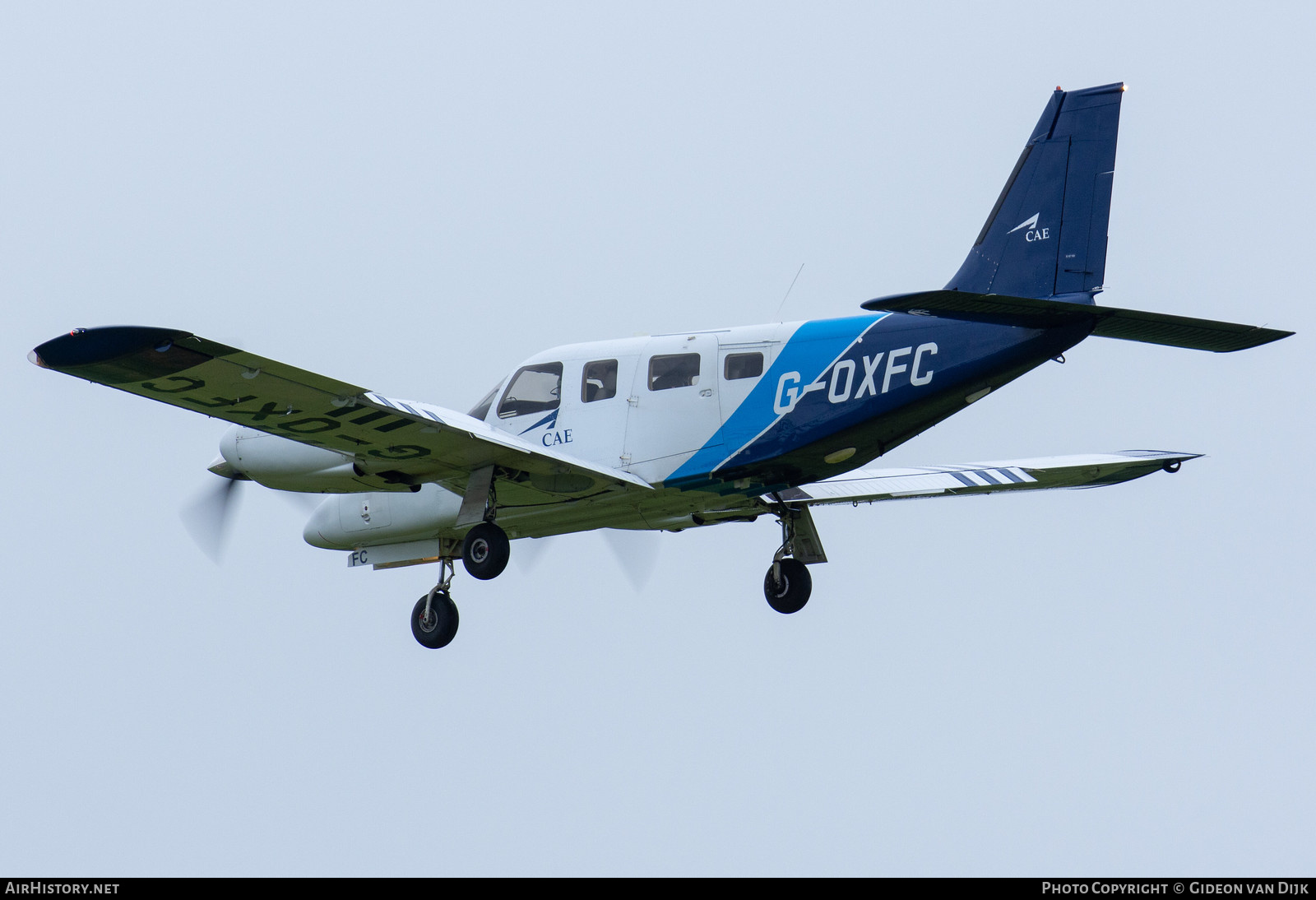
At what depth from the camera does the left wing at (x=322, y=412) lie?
51.6 feet

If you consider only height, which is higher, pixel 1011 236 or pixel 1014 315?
pixel 1011 236

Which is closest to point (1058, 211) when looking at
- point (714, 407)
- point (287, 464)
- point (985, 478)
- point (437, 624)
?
point (714, 407)

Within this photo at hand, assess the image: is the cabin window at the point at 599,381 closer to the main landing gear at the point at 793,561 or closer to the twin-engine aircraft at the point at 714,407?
the twin-engine aircraft at the point at 714,407

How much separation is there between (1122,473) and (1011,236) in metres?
5.51

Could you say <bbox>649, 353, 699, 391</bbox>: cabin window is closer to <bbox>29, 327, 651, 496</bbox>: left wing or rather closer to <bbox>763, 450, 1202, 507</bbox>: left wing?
<bbox>29, 327, 651, 496</bbox>: left wing

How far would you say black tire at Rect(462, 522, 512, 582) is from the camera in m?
18.6

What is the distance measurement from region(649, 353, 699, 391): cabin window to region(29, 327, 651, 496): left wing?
119 cm

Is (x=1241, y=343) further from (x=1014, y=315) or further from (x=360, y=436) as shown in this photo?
(x=360, y=436)

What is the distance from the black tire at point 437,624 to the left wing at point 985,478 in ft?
14.7

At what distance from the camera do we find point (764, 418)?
61.2 ft

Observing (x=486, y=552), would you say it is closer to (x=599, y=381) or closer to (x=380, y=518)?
(x=599, y=381)

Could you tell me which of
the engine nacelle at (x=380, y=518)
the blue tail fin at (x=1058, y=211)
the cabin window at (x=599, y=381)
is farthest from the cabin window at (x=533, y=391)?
the blue tail fin at (x=1058, y=211)

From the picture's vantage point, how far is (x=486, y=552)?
18.7 metres
